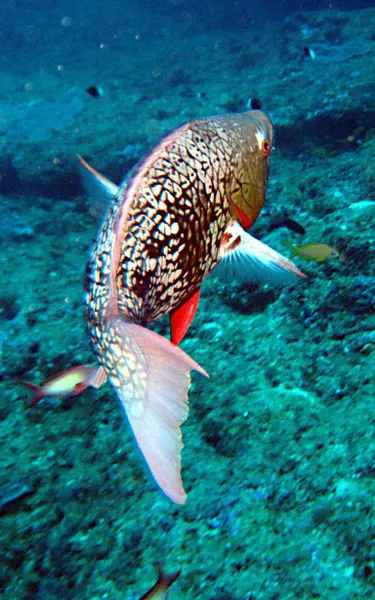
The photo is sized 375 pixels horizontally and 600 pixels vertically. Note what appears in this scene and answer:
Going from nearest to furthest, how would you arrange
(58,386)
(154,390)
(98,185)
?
1. (154,390)
2. (98,185)
3. (58,386)

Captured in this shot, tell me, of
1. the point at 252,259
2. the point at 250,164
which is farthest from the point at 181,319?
the point at 250,164

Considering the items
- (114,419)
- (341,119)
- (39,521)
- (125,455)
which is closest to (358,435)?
(125,455)

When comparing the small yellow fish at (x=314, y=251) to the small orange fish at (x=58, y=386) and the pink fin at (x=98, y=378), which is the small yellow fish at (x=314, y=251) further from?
the pink fin at (x=98, y=378)

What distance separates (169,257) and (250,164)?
2.84 ft

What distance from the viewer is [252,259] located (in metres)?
2.19

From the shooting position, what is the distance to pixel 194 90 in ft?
45.6

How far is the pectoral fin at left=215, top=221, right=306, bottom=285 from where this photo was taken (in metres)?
2.12

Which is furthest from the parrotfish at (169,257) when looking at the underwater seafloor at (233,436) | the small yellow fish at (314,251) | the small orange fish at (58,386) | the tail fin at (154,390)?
the small yellow fish at (314,251)

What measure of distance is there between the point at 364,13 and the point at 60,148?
711 inches

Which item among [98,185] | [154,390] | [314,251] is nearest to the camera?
[154,390]

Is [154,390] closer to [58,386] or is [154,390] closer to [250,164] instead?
[250,164]

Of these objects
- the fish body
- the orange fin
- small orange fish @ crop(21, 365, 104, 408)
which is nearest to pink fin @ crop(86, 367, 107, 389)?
the fish body

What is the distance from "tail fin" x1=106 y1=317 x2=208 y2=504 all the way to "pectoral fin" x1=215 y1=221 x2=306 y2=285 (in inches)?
38.5

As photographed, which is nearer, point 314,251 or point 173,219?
point 173,219
